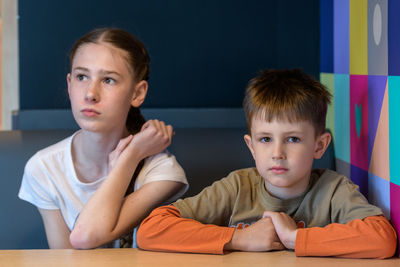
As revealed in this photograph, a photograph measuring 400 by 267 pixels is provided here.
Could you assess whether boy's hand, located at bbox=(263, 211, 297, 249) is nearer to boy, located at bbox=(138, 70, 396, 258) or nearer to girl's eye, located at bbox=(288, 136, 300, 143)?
boy, located at bbox=(138, 70, 396, 258)

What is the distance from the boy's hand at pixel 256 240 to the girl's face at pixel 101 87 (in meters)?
0.49

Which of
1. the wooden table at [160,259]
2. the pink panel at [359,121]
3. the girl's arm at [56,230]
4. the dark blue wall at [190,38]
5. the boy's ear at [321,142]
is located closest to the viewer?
the wooden table at [160,259]

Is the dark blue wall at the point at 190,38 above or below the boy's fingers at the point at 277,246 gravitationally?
above

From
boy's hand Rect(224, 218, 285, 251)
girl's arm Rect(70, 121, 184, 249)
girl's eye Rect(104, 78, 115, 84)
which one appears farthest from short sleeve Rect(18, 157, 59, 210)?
boy's hand Rect(224, 218, 285, 251)

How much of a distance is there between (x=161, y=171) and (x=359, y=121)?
53cm

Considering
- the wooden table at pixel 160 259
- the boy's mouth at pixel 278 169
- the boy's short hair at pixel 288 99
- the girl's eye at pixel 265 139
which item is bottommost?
the wooden table at pixel 160 259

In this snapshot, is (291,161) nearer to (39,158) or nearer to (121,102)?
(121,102)

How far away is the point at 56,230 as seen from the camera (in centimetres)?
159

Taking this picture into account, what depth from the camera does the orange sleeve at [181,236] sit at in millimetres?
1225

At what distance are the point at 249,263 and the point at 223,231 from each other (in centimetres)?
13

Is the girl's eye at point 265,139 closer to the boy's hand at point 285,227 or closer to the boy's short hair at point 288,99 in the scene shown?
the boy's short hair at point 288,99

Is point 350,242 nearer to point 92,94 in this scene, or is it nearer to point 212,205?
point 212,205

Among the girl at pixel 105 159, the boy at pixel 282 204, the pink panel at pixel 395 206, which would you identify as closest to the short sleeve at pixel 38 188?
the girl at pixel 105 159

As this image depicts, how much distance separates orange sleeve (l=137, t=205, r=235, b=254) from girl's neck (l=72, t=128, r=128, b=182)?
0.39 metres
